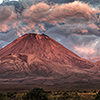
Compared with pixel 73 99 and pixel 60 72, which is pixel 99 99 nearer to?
pixel 73 99

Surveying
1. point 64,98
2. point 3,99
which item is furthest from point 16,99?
point 64,98

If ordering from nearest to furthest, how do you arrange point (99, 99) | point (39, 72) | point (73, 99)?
point (99, 99), point (73, 99), point (39, 72)

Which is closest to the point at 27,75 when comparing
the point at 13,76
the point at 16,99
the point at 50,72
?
the point at 13,76

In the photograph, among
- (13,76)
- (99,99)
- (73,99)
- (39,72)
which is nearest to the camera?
(99,99)

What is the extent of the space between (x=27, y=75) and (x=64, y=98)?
6591 inches

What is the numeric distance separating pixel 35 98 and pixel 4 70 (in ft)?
606

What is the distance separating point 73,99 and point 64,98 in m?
1.42

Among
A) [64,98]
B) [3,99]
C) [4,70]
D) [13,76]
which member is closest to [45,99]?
[64,98]

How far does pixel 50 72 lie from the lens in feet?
654

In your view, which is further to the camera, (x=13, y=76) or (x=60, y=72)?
(x=60, y=72)

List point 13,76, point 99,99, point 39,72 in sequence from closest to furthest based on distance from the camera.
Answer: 1. point 99,99
2. point 13,76
3. point 39,72

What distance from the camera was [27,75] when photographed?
187m

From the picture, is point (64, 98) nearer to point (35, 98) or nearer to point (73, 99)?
point (73, 99)

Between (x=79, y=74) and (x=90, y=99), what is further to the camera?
(x=79, y=74)
